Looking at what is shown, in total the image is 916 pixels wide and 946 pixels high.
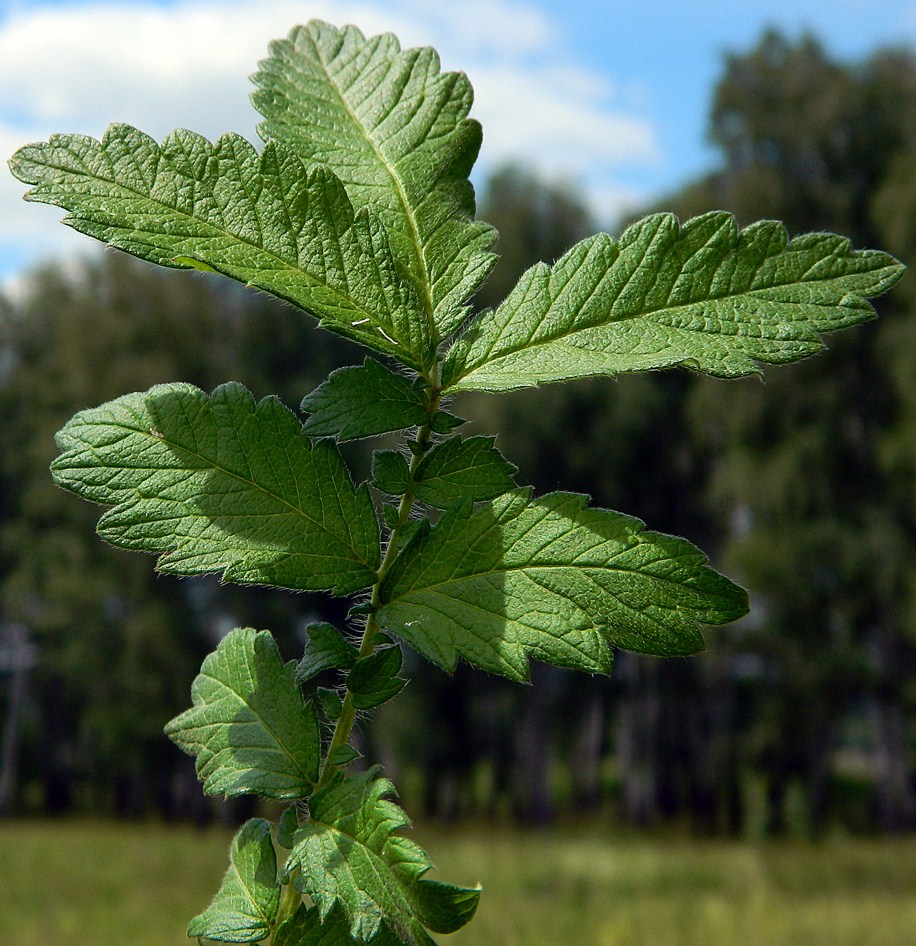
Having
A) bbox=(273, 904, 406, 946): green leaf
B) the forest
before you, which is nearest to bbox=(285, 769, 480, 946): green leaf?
bbox=(273, 904, 406, 946): green leaf

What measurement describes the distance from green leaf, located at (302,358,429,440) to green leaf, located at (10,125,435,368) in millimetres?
17

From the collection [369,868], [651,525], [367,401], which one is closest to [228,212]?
[367,401]

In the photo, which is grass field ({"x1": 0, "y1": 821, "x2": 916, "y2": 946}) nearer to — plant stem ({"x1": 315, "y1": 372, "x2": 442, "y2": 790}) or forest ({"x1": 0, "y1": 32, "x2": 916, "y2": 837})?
forest ({"x1": 0, "y1": 32, "x2": 916, "y2": 837})

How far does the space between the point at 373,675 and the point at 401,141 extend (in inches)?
6.9

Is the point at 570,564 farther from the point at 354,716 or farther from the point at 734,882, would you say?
the point at 734,882

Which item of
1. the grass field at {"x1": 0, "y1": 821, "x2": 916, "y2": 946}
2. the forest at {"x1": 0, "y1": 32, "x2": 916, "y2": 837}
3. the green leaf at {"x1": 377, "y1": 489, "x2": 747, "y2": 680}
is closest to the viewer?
the green leaf at {"x1": 377, "y1": 489, "x2": 747, "y2": 680}

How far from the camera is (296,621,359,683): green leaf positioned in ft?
1.06

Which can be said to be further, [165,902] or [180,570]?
[165,902]

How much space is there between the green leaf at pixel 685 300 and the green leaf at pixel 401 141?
3 centimetres

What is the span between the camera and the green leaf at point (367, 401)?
1.08 ft

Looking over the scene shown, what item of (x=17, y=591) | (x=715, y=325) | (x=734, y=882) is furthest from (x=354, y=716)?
(x=17, y=591)

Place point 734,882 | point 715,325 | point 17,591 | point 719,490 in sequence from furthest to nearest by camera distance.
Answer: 1. point 17,591
2. point 719,490
3. point 734,882
4. point 715,325

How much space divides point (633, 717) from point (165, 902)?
24.4 ft

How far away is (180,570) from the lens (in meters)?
0.31
